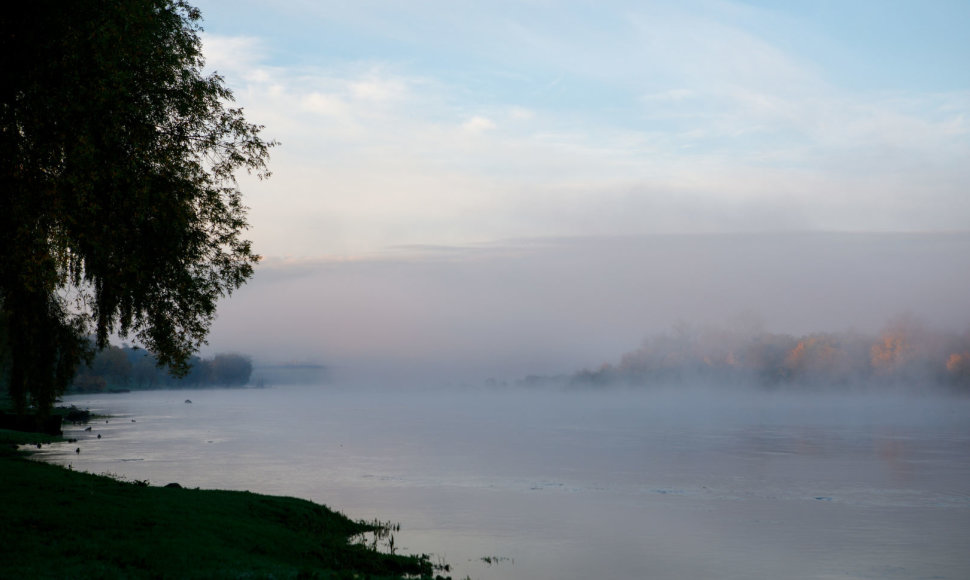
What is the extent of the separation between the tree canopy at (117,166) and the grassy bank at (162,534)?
611 cm

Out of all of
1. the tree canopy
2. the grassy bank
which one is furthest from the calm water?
the tree canopy

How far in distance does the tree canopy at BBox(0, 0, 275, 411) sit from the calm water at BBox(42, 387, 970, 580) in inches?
607

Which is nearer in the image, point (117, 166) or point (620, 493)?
point (117, 166)

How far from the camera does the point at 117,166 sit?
22.7m

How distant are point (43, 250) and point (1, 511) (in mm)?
8277

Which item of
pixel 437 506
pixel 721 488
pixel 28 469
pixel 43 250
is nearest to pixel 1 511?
pixel 43 250

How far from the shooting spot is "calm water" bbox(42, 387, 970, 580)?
3644 cm

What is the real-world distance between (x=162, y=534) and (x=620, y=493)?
134ft

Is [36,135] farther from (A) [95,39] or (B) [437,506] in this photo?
(B) [437,506]

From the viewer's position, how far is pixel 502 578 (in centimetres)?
3111

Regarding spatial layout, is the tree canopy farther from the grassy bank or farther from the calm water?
the calm water

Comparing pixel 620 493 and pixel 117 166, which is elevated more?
pixel 117 166

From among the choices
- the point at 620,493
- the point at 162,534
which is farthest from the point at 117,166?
the point at 620,493

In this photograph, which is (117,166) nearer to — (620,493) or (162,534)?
(162,534)
